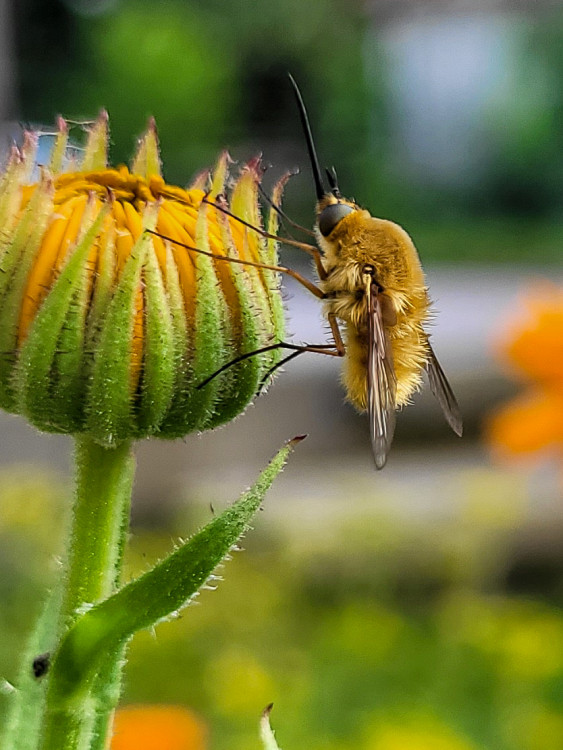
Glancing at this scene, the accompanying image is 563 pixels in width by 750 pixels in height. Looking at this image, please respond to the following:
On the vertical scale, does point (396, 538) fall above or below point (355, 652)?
above

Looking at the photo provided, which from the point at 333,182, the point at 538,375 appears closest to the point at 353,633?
the point at 538,375

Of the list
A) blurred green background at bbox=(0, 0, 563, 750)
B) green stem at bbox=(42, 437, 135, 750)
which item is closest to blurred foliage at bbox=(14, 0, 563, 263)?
blurred green background at bbox=(0, 0, 563, 750)

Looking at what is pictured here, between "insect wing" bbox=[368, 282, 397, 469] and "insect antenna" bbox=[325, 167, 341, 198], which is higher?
"insect antenna" bbox=[325, 167, 341, 198]

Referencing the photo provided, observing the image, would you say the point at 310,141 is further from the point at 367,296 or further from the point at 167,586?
the point at 167,586

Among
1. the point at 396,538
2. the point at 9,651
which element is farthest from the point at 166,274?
the point at 396,538

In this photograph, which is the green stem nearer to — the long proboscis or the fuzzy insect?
the fuzzy insect

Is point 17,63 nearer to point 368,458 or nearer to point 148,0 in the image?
point 148,0
